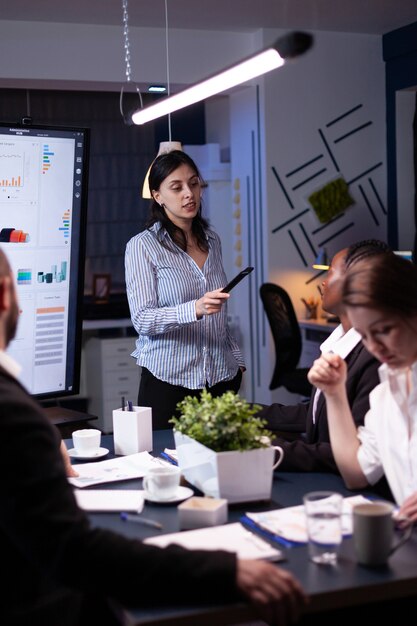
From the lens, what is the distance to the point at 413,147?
6.64 meters

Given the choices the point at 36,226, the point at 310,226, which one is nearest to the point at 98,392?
the point at 310,226

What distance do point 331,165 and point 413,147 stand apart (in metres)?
0.67

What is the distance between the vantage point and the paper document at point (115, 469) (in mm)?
2256

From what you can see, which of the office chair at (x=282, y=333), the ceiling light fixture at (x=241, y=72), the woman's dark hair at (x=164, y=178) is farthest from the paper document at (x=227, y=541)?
the office chair at (x=282, y=333)

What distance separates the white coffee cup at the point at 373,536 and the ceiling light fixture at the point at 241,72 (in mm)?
1062

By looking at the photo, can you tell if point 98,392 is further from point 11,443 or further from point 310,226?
point 11,443

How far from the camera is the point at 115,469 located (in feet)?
7.77

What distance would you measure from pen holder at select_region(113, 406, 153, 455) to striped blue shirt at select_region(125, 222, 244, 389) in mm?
861

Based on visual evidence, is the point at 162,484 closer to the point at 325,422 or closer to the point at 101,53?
the point at 325,422

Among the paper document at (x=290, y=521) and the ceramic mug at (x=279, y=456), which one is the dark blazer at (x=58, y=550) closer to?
the paper document at (x=290, y=521)

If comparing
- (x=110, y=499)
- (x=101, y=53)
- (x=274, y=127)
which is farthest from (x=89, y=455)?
(x=274, y=127)

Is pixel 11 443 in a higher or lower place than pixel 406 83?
lower

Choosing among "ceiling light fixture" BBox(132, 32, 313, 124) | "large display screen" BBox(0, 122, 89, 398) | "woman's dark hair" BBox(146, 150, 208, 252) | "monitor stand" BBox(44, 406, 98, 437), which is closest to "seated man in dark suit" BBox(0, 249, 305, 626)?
"ceiling light fixture" BBox(132, 32, 313, 124)

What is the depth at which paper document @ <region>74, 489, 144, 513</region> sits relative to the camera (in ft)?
6.60
